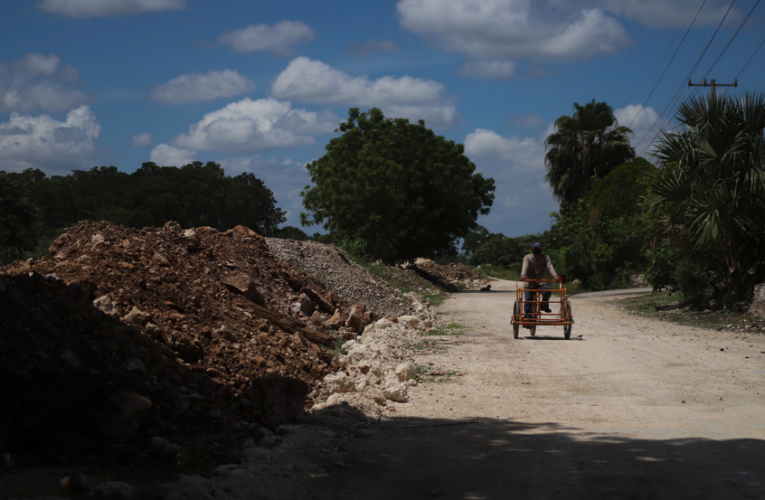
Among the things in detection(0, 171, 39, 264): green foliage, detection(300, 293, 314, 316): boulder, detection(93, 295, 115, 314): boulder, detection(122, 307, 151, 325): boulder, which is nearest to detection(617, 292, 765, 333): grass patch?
detection(300, 293, 314, 316): boulder

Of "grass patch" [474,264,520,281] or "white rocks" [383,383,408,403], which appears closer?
"white rocks" [383,383,408,403]

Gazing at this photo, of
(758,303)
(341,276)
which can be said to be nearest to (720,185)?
(758,303)

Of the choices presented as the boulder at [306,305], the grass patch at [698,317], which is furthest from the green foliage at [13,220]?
the grass patch at [698,317]

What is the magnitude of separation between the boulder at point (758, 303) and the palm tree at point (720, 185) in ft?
4.60

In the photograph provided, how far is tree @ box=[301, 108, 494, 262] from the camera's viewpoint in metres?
36.3

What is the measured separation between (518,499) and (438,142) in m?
37.3

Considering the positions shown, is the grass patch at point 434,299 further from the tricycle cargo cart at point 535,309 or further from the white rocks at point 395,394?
the white rocks at point 395,394

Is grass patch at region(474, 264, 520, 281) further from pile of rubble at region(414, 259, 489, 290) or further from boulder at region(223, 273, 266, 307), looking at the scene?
boulder at region(223, 273, 266, 307)

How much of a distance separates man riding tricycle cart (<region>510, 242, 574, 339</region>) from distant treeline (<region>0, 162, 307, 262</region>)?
35594mm

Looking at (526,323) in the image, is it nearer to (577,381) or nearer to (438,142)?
(577,381)

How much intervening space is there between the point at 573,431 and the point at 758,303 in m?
11.9

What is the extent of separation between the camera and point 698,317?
16953mm

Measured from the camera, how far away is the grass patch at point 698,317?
47.8 feet

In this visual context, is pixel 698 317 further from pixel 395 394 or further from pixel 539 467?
pixel 539 467
